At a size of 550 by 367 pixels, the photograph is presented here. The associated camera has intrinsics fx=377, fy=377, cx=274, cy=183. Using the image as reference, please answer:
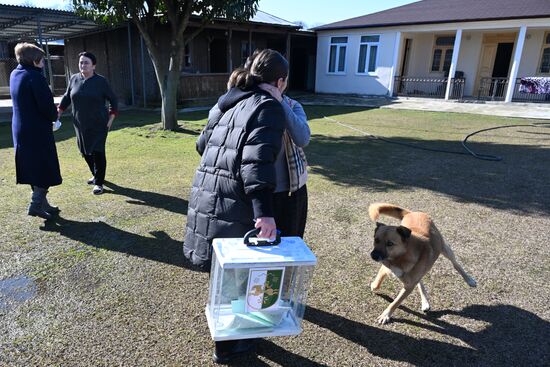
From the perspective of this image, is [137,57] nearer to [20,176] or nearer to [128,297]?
[20,176]

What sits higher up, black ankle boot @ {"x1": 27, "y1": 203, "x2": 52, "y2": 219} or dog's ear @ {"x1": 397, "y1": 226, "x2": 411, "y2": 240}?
dog's ear @ {"x1": 397, "y1": 226, "x2": 411, "y2": 240}

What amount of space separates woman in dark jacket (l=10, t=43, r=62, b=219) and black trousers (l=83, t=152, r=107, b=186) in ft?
2.97

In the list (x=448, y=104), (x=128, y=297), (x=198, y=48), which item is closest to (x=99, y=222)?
(x=128, y=297)

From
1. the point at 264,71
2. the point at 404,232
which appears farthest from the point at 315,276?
the point at 264,71

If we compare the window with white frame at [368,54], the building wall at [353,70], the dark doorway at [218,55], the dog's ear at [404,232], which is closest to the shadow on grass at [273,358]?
the dog's ear at [404,232]

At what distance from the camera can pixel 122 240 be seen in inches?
149

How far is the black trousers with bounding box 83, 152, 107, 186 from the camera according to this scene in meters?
4.93

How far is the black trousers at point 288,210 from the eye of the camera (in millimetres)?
2271

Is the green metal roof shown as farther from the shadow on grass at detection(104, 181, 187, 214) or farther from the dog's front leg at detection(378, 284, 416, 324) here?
the dog's front leg at detection(378, 284, 416, 324)

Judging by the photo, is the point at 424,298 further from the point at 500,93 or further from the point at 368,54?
the point at 500,93

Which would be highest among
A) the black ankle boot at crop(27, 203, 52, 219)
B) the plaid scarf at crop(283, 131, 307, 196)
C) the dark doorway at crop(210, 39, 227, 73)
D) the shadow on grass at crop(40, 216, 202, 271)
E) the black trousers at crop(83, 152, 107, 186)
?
the dark doorway at crop(210, 39, 227, 73)

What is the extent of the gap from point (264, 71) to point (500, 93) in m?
20.6

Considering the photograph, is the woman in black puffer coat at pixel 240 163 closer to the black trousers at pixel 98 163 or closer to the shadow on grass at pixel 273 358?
the shadow on grass at pixel 273 358

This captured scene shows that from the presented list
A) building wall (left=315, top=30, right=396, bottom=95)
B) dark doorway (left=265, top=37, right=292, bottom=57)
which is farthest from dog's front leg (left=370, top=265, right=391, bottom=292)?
dark doorway (left=265, top=37, right=292, bottom=57)
